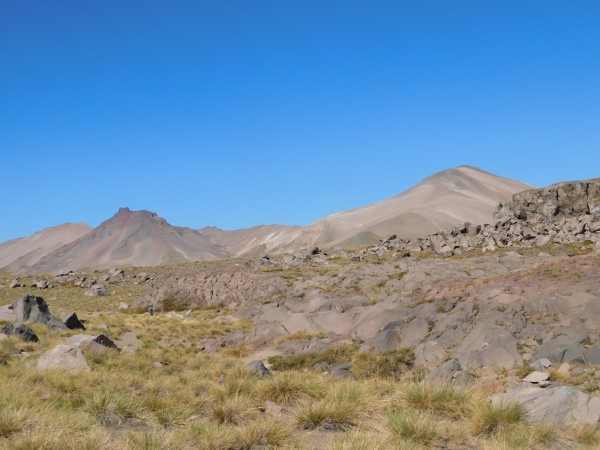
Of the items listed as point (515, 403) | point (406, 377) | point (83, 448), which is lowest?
point (406, 377)

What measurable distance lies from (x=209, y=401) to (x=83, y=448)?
499 cm

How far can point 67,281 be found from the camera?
79688 mm

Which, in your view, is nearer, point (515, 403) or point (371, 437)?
point (371, 437)

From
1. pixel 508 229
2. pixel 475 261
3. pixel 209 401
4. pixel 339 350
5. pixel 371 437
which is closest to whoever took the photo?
pixel 371 437

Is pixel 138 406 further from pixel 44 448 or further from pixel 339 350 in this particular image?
pixel 339 350

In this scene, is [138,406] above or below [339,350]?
above

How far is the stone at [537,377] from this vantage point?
15.0 meters

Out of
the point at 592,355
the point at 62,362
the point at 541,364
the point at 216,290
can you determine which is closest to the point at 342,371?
the point at 541,364

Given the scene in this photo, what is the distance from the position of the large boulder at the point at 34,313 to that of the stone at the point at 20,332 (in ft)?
16.9

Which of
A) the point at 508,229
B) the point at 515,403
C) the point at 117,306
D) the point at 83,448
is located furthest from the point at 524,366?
the point at 508,229

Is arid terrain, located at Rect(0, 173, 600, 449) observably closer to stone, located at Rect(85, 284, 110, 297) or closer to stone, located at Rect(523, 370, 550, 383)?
stone, located at Rect(523, 370, 550, 383)

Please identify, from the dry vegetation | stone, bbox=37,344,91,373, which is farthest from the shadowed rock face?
stone, bbox=37,344,91,373

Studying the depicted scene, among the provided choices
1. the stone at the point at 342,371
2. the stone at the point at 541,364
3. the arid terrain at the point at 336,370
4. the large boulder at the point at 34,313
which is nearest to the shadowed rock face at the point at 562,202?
the arid terrain at the point at 336,370

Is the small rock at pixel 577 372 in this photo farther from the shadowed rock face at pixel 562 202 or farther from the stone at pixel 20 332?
the shadowed rock face at pixel 562 202
